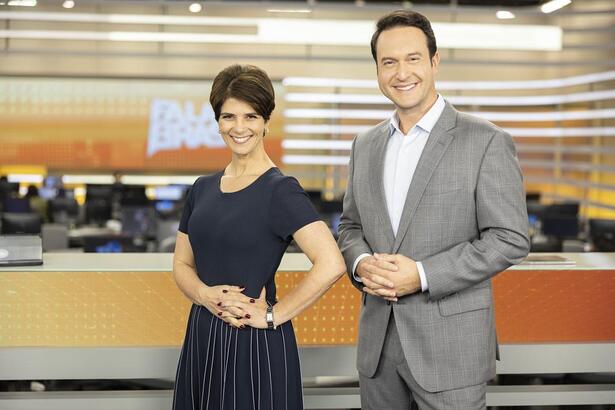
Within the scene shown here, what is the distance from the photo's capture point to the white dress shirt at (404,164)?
205 centimetres

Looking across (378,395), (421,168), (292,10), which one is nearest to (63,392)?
(378,395)

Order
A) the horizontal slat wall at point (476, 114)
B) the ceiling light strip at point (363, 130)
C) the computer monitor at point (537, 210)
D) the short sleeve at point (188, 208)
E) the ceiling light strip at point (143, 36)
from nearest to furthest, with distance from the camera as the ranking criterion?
the short sleeve at point (188, 208), the computer monitor at point (537, 210), the ceiling light strip at point (143, 36), the ceiling light strip at point (363, 130), the horizontal slat wall at point (476, 114)

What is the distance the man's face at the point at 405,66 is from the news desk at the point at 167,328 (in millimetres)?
1048

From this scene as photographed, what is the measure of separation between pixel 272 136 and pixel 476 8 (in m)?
3.78

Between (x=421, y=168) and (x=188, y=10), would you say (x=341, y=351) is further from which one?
(x=188, y=10)

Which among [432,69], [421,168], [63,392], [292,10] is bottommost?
[63,392]

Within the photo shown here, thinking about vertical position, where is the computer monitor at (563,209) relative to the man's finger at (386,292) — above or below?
below

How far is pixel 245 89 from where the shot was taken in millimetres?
1951

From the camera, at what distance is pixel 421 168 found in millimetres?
2006

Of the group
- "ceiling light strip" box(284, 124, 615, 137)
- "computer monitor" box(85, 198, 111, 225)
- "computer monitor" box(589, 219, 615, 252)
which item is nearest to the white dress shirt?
"computer monitor" box(589, 219, 615, 252)

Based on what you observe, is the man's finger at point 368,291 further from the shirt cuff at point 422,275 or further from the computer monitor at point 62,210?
the computer monitor at point 62,210

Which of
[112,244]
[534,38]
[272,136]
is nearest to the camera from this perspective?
[112,244]

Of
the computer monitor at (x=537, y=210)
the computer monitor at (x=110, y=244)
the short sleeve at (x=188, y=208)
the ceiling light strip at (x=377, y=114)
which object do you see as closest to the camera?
the short sleeve at (x=188, y=208)

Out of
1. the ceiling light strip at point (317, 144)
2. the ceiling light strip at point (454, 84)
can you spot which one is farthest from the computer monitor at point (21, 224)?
the ceiling light strip at point (454, 84)
